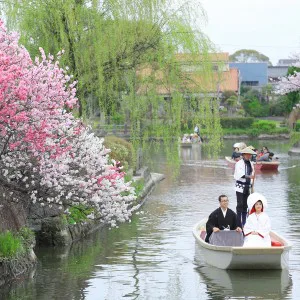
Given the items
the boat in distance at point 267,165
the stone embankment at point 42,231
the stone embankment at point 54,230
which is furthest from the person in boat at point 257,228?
the boat in distance at point 267,165

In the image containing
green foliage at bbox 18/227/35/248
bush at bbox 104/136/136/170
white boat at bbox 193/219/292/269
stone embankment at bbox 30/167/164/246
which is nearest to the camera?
white boat at bbox 193/219/292/269

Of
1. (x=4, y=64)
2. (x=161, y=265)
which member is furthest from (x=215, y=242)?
(x=4, y=64)

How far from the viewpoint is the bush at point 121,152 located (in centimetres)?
3038

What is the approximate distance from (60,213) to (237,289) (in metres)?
6.11

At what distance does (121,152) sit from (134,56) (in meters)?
6.06

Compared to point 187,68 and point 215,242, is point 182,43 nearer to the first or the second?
point 187,68

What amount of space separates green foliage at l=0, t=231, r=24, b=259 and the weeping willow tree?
328 inches

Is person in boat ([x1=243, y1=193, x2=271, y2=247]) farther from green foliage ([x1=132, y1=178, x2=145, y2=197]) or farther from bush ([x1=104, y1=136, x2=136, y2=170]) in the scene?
green foliage ([x1=132, y1=178, x2=145, y2=197])

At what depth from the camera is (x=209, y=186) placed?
37438 mm

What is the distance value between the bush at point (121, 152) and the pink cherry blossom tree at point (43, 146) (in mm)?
11025

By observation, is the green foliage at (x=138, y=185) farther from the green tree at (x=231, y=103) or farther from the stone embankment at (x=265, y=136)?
the green tree at (x=231, y=103)

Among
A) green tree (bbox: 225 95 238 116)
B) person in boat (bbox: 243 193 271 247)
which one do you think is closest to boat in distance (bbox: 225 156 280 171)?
person in boat (bbox: 243 193 271 247)

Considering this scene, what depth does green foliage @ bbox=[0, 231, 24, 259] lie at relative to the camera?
16.5 m

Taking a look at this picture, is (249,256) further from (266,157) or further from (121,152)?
(266,157)
